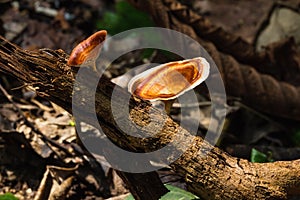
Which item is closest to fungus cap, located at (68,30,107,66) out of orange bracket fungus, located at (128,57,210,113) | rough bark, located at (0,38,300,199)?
rough bark, located at (0,38,300,199)

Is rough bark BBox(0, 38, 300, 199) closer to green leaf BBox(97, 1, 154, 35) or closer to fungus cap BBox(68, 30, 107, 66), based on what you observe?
fungus cap BBox(68, 30, 107, 66)

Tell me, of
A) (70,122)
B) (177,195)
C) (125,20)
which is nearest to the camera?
(177,195)

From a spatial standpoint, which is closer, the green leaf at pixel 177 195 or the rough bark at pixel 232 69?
the green leaf at pixel 177 195

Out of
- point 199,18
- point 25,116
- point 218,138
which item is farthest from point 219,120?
point 25,116

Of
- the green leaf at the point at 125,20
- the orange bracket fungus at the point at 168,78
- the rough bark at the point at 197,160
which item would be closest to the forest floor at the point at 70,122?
the green leaf at the point at 125,20

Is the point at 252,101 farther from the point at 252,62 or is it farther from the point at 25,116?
the point at 25,116

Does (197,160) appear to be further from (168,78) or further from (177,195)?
(168,78)

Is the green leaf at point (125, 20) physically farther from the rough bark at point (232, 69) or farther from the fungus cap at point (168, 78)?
the fungus cap at point (168, 78)

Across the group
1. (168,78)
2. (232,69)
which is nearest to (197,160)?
(168,78)
